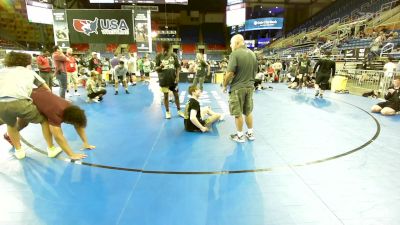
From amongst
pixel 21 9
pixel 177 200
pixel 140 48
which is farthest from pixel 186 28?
pixel 177 200

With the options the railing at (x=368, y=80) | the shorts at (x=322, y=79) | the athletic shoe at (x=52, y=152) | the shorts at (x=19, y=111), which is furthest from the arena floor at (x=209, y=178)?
the railing at (x=368, y=80)

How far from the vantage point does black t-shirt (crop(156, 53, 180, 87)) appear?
558 cm

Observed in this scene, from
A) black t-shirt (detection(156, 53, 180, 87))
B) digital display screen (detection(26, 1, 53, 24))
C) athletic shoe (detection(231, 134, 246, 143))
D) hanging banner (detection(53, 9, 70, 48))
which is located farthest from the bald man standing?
digital display screen (detection(26, 1, 53, 24))

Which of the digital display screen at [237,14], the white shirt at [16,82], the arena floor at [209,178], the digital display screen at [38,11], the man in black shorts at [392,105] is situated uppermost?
the digital display screen at [237,14]

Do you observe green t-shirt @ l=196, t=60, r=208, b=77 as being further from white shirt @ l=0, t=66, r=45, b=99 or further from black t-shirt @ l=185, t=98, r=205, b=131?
white shirt @ l=0, t=66, r=45, b=99

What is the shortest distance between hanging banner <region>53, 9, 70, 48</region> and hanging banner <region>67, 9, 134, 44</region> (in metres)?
0.24

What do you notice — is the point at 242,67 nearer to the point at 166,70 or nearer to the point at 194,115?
Result: the point at 194,115

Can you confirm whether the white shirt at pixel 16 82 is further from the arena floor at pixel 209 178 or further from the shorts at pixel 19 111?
the arena floor at pixel 209 178

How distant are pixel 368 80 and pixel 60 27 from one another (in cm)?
1444

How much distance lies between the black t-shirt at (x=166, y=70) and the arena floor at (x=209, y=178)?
119 cm

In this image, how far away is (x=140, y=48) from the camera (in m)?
11.8

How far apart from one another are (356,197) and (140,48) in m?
11.1

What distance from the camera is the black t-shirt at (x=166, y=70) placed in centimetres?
558

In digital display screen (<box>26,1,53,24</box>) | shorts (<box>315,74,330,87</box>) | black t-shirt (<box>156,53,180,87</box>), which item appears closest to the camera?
black t-shirt (<box>156,53,180,87</box>)
